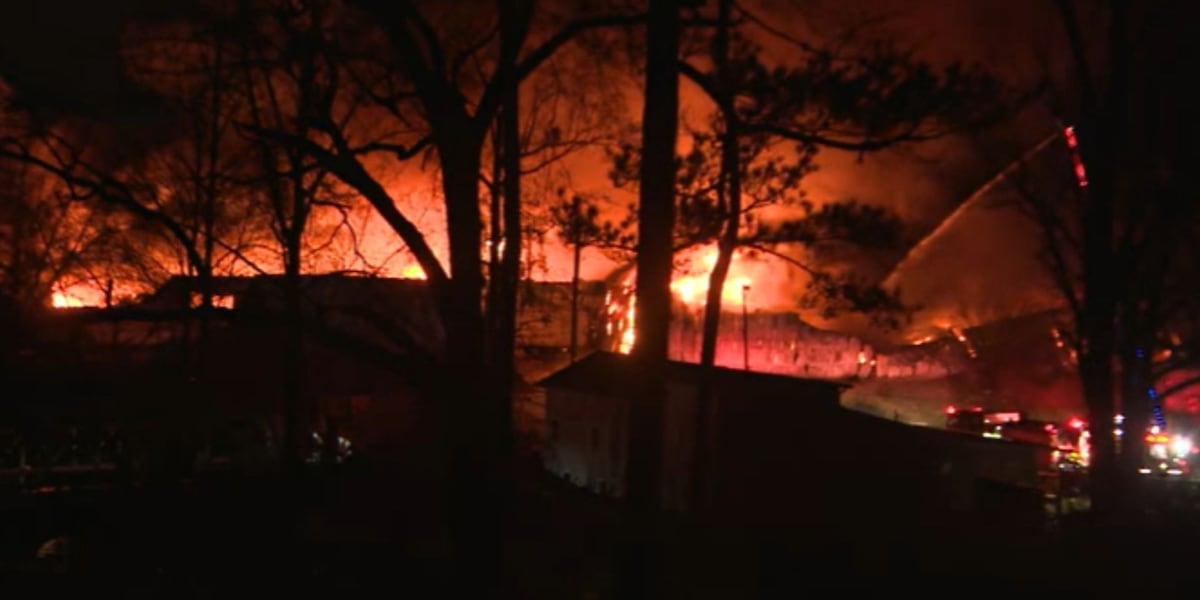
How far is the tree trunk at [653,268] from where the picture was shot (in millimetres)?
10430

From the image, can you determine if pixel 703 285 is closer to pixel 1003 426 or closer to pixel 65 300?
pixel 65 300

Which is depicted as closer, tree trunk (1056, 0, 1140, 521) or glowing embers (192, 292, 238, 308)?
glowing embers (192, 292, 238, 308)

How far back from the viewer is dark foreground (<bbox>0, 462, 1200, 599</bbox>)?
1189cm

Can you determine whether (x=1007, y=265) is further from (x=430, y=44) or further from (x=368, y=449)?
(x=430, y=44)

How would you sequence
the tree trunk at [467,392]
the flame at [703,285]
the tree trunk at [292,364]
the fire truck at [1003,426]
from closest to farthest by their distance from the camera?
the tree trunk at [467,392], the tree trunk at [292,364], the flame at [703,285], the fire truck at [1003,426]

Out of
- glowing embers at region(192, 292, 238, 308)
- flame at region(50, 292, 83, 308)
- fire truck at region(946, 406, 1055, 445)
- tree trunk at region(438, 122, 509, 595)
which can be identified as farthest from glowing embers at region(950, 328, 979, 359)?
tree trunk at region(438, 122, 509, 595)

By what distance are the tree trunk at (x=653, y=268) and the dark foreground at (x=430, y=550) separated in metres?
0.99

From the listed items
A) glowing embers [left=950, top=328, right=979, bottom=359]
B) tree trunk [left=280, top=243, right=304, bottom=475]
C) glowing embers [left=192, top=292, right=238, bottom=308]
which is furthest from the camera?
glowing embers [left=950, top=328, right=979, bottom=359]

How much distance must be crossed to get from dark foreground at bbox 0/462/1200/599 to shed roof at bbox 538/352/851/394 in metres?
3.92

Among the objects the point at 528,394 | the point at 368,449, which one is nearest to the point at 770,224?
the point at 368,449

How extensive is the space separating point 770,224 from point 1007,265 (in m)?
32.7

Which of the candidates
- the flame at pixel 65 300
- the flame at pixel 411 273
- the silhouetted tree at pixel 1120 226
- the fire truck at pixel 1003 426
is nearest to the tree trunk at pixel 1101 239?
the silhouetted tree at pixel 1120 226

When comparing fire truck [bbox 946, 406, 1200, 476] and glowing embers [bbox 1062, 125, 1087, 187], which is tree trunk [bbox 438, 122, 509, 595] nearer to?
glowing embers [bbox 1062, 125, 1087, 187]

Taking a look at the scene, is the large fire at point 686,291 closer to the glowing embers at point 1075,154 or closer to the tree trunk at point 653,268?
the glowing embers at point 1075,154
